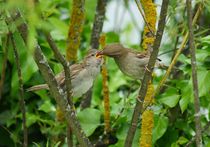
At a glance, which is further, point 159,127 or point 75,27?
point 75,27

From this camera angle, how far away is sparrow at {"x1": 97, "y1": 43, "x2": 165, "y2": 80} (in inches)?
144

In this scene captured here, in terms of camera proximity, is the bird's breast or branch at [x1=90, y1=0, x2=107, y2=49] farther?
branch at [x1=90, y1=0, x2=107, y2=49]

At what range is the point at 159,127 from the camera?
3533 mm

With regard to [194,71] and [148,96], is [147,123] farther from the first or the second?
[194,71]

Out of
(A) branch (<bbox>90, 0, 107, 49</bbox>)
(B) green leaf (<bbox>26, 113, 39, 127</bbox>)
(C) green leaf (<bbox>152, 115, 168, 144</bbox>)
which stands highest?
(A) branch (<bbox>90, 0, 107, 49</bbox>)

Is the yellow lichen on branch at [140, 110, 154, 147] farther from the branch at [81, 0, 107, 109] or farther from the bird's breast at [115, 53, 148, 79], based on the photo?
the branch at [81, 0, 107, 109]

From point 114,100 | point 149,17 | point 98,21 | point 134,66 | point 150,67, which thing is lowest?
point 114,100

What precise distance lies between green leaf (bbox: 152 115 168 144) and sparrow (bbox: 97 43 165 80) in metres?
0.30

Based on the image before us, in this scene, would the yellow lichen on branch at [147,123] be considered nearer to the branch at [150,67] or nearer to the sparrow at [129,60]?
the branch at [150,67]

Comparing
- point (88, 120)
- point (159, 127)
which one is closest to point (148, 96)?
point (159, 127)

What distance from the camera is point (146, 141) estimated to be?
10.0 ft

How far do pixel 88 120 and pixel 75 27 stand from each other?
0.62 meters

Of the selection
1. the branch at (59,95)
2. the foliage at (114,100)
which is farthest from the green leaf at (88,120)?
the branch at (59,95)

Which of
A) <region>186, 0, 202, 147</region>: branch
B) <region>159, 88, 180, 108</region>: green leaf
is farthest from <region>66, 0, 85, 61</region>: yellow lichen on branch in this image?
<region>186, 0, 202, 147</region>: branch
